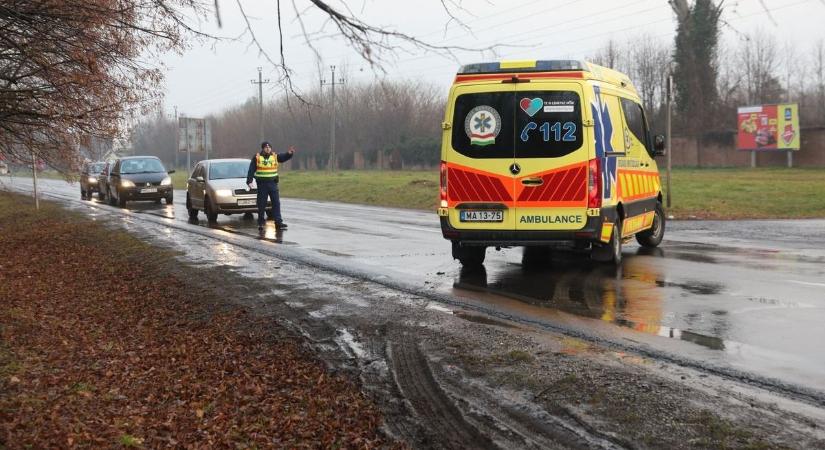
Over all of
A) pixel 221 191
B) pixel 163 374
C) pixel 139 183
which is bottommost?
pixel 163 374

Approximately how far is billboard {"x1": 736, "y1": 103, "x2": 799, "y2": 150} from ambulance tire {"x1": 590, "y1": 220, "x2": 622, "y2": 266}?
4445cm

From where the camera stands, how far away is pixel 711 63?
57000 millimetres

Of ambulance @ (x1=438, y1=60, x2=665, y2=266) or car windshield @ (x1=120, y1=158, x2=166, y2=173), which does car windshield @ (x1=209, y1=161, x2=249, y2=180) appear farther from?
ambulance @ (x1=438, y1=60, x2=665, y2=266)

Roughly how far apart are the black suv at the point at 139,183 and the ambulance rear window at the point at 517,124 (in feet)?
72.5

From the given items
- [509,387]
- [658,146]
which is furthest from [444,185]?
[509,387]

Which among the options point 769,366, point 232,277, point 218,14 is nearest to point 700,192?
point 232,277

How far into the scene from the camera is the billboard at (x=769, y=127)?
50.4 meters

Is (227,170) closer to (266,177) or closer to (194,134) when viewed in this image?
(266,177)

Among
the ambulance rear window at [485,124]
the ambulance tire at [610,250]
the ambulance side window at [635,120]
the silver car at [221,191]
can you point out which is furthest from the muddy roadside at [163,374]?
the silver car at [221,191]

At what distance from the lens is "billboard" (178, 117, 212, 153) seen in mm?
53625

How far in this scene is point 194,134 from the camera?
178 feet

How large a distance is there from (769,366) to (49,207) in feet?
92.2

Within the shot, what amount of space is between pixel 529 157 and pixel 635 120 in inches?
122

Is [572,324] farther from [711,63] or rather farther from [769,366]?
[711,63]
